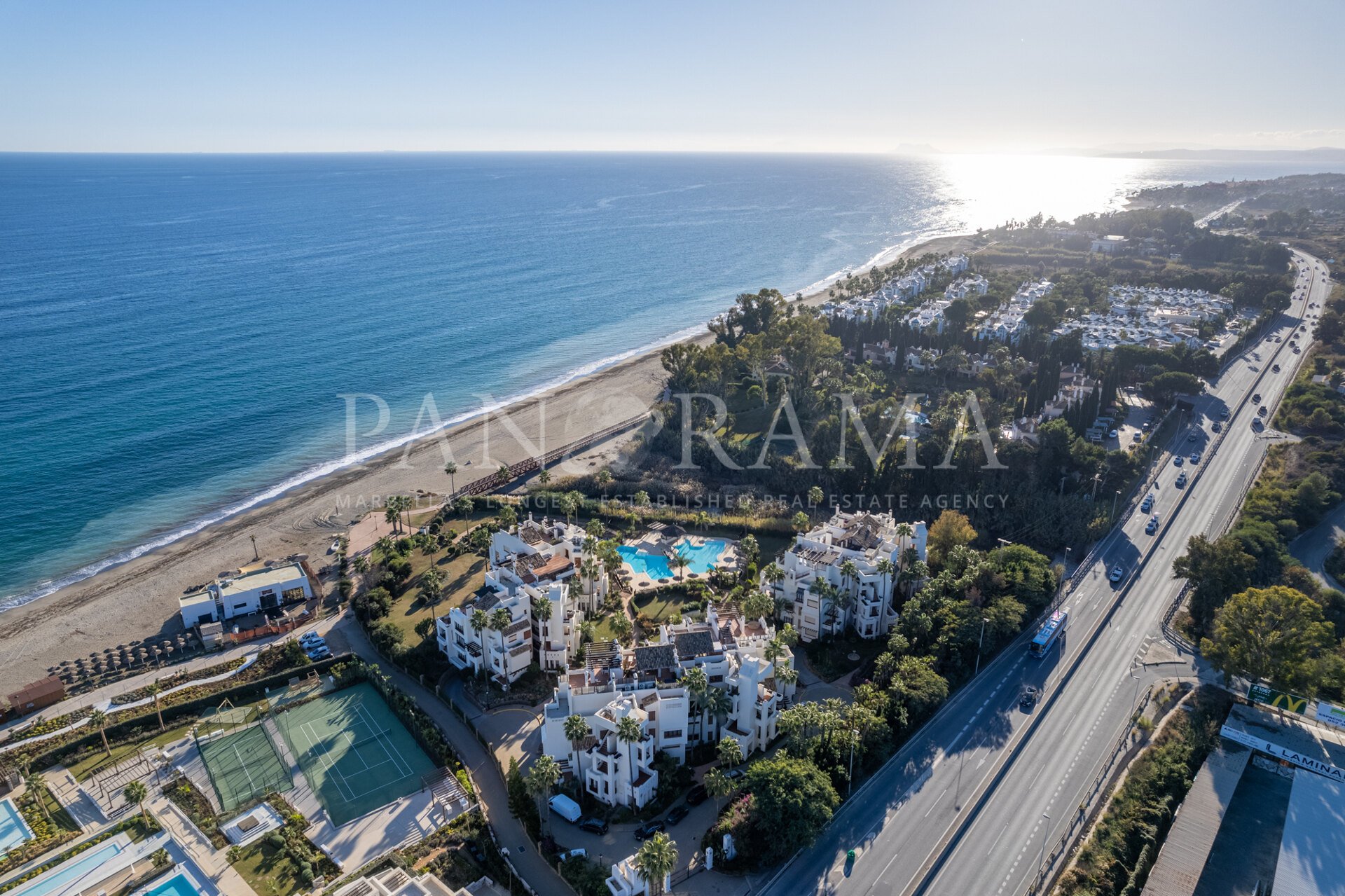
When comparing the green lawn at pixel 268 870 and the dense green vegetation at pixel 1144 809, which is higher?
the dense green vegetation at pixel 1144 809

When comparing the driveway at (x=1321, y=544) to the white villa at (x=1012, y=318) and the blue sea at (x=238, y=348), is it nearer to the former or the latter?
the white villa at (x=1012, y=318)

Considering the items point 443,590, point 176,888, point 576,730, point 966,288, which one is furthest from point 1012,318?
point 176,888

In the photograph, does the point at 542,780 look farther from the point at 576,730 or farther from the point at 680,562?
the point at 680,562

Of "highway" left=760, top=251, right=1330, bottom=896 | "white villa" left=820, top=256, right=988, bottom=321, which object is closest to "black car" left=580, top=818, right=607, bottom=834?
"highway" left=760, top=251, right=1330, bottom=896

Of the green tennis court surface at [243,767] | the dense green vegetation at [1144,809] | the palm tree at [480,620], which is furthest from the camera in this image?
the palm tree at [480,620]

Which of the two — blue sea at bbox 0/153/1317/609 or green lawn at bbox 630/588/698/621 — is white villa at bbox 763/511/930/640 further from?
blue sea at bbox 0/153/1317/609

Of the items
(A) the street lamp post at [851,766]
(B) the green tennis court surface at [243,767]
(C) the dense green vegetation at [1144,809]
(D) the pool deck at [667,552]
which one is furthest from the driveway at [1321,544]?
(B) the green tennis court surface at [243,767]
